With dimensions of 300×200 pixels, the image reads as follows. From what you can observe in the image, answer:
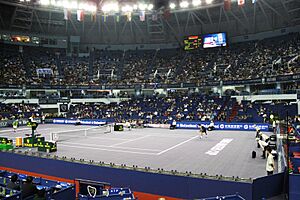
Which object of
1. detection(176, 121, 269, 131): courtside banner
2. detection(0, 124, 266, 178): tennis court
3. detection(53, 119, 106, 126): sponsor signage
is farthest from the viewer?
detection(53, 119, 106, 126): sponsor signage

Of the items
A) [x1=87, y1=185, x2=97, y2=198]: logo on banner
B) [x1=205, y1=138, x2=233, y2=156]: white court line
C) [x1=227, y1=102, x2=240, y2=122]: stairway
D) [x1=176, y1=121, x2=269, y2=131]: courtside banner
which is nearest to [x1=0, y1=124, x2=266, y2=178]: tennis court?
[x1=205, y1=138, x2=233, y2=156]: white court line

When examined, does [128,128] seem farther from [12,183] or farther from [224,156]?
[12,183]

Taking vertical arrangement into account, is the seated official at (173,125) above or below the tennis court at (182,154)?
above

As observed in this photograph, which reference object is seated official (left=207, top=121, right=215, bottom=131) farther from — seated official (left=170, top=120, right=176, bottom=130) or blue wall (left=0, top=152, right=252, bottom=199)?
blue wall (left=0, top=152, right=252, bottom=199)

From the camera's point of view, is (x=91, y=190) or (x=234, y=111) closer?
(x=91, y=190)

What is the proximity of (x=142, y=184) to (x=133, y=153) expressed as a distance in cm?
746

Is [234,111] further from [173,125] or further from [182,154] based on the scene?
[182,154]

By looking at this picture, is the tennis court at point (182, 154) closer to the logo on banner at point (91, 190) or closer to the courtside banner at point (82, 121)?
the logo on banner at point (91, 190)

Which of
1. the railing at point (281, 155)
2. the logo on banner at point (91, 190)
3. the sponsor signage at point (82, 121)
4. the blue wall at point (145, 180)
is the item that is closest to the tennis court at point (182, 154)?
the railing at point (281, 155)

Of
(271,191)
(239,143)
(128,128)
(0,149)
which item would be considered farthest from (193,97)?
(271,191)

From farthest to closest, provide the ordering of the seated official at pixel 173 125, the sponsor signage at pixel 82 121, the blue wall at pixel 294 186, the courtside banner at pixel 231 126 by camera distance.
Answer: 1. the sponsor signage at pixel 82 121
2. the seated official at pixel 173 125
3. the courtside banner at pixel 231 126
4. the blue wall at pixel 294 186

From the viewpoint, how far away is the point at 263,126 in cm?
3172

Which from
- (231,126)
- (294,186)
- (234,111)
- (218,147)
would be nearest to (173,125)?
(231,126)

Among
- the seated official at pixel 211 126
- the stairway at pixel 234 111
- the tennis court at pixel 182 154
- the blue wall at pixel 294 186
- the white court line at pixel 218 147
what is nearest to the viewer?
the blue wall at pixel 294 186
